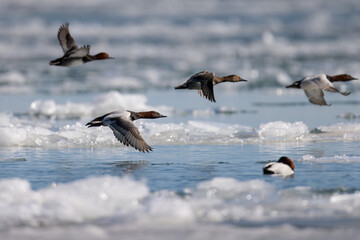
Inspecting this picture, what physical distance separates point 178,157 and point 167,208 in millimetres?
2863

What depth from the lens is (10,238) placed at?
503 cm

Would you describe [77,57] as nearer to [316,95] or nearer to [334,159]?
[316,95]

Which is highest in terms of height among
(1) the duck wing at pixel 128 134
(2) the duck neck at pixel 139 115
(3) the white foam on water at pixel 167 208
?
(2) the duck neck at pixel 139 115

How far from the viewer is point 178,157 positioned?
848 cm

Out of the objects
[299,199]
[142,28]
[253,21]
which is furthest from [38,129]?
[253,21]

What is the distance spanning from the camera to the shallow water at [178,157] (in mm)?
5402

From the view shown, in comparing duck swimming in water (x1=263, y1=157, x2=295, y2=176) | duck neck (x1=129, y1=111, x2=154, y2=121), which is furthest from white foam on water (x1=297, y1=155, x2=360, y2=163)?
duck neck (x1=129, y1=111, x2=154, y2=121)

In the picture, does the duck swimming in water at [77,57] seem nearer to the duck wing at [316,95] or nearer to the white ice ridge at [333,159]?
the duck wing at [316,95]

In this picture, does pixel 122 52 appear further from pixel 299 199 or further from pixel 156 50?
pixel 299 199

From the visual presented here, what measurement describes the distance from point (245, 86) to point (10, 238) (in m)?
12.9

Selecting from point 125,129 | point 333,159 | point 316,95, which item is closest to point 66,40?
point 125,129

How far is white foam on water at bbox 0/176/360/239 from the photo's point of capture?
5.31 meters

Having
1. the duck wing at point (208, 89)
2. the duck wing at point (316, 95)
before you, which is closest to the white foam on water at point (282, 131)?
the duck wing at point (316, 95)

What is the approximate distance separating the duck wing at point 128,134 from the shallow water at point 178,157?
0.65 feet
